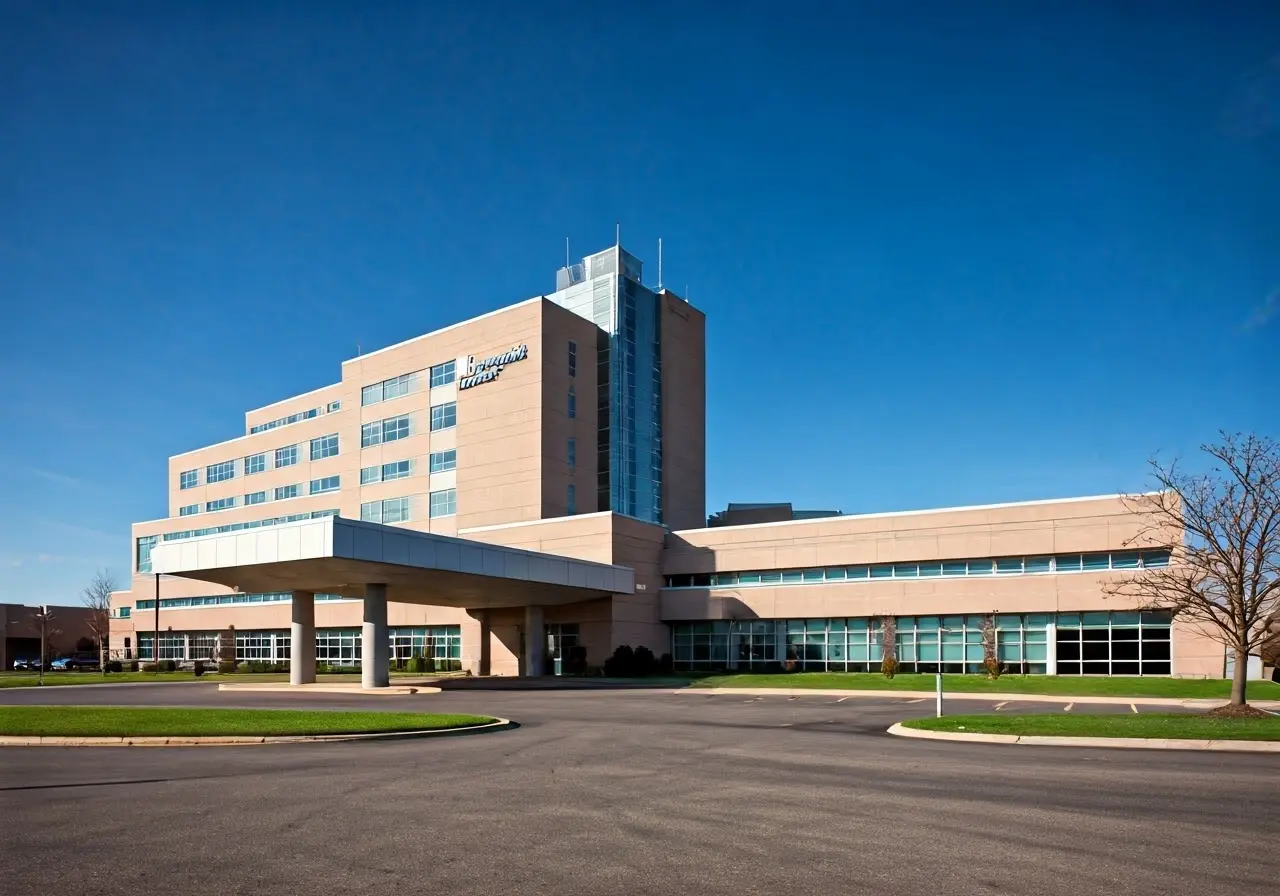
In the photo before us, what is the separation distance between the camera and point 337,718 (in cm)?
2458

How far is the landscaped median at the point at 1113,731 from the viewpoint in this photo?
752 inches

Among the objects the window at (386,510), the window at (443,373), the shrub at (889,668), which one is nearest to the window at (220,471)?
the window at (386,510)

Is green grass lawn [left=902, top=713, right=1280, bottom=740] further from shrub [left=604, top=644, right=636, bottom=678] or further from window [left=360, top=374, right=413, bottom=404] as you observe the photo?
window [left=360, top=374, right=413, bottom=404]

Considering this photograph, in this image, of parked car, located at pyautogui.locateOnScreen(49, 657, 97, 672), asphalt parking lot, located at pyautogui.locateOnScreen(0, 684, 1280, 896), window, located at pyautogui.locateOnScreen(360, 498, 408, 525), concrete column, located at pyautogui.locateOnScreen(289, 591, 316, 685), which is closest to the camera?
asphalt parking lot, located at pyautogui.locateOnScreen(0, 684, 1280, 896)

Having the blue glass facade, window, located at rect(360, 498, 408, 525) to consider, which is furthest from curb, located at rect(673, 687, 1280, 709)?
window, located at rect(360, 498, 408, 525)

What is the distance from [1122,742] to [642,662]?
3736 cm

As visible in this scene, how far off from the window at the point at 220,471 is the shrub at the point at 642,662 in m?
48.1

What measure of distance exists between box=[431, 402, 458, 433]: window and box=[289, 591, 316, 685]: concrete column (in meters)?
19.6

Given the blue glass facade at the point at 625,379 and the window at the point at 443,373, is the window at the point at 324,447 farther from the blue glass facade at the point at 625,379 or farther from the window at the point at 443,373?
the blue glass facade at the point at 625,379

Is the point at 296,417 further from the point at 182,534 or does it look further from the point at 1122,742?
the point at 1122,742

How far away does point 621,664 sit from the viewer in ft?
180

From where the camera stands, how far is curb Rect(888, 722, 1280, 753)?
18625 mm

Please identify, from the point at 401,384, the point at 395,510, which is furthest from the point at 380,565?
the point at 401,384

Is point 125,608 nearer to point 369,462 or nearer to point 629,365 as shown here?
point 369,462
